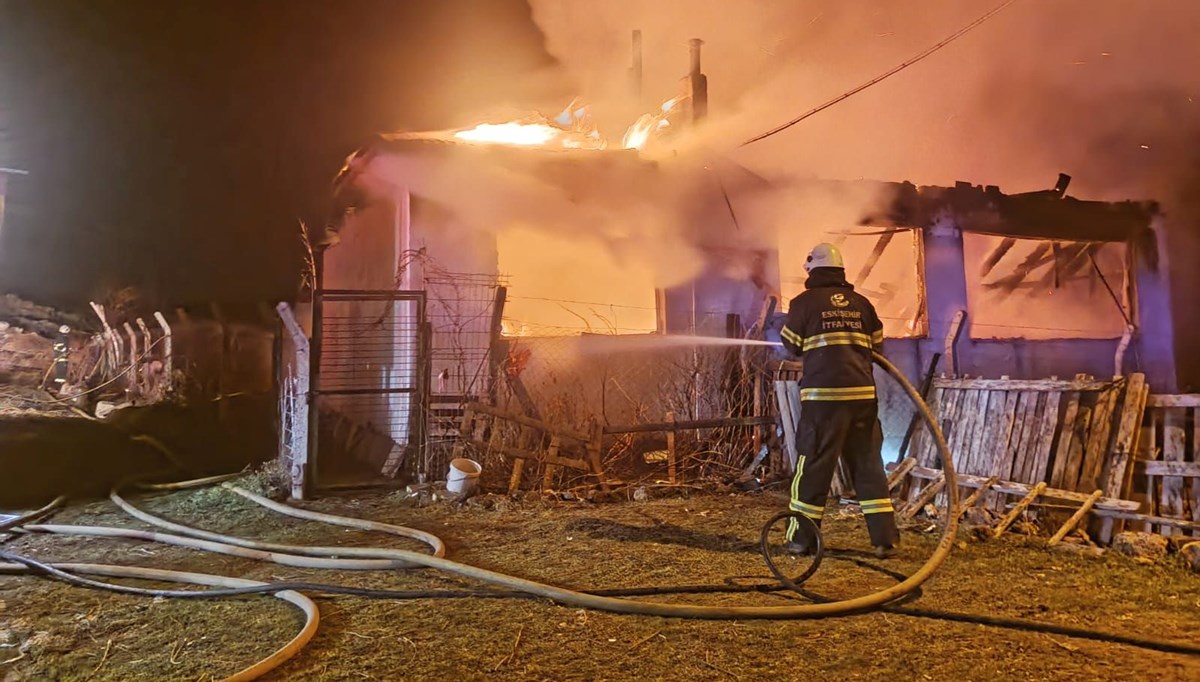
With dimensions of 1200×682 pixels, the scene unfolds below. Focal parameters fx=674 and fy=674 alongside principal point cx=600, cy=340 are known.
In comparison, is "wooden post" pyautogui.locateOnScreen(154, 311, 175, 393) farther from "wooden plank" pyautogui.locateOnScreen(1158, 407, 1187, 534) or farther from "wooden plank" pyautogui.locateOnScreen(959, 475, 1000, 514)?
"wooden plank" pyautogui.locateOnScreen(1158, 407, 1187, 534)

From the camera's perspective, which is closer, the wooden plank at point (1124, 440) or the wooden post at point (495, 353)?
the wooden plank at point (1124, 440)

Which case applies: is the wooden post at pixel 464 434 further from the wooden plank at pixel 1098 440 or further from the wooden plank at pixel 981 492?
the wooden plank at pixel 1098 440

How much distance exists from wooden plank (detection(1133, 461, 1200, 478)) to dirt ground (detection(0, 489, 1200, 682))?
0.95 meters

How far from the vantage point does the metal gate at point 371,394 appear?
738 centimetres

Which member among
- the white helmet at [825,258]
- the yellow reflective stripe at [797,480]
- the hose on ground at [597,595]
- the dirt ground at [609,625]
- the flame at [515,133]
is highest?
the flame at [515,133]

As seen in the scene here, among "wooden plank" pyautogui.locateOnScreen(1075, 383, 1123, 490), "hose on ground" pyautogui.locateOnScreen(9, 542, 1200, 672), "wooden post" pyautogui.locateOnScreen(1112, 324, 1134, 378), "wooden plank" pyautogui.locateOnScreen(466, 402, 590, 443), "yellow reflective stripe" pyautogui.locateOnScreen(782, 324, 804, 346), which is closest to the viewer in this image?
"hose on ground" pyautogui.locateOnScreen(9, 542, 1200, 672)

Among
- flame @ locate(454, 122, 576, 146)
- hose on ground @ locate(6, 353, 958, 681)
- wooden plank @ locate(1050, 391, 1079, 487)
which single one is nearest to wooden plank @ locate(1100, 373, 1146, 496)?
wooden plank @ locate(1050, 391, 1079, 487)

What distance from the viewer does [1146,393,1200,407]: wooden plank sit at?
4.92 metres

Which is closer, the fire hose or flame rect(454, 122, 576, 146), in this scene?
the fire hose

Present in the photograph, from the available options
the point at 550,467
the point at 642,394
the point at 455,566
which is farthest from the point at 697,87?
the point at 455,566

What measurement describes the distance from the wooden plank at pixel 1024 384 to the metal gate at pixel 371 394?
5512mm

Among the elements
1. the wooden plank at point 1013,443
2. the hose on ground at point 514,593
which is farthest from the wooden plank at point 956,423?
the hose on ground at point 514,593

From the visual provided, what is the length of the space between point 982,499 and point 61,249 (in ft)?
80.6

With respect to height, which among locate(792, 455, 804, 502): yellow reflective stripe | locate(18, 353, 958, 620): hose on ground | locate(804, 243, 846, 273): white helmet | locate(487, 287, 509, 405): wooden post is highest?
locate(804, 243, 846, 273): white helmet
